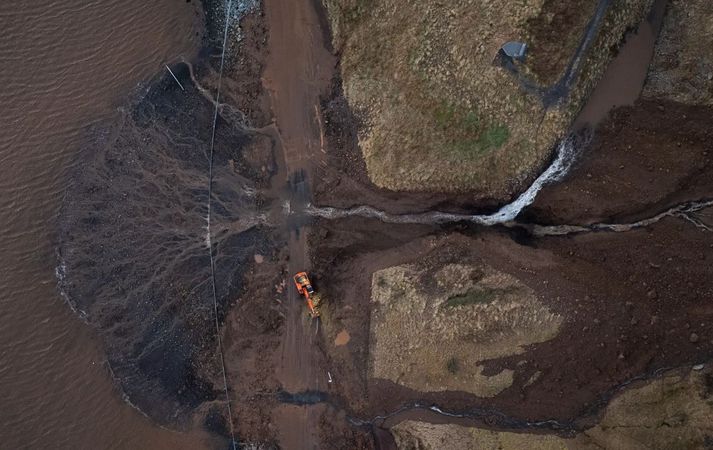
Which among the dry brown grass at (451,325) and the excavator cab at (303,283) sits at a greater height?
the excavator cab at (303,283)

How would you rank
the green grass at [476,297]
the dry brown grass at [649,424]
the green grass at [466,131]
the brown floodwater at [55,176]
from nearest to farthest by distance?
1. the dry brown grass at [649,424]
2. the green grass at [476,297]
3. the green grass at [466,131]
4. the brown floodwater at [55,176]

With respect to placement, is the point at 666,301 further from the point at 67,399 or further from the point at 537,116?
A: the point at 67,399

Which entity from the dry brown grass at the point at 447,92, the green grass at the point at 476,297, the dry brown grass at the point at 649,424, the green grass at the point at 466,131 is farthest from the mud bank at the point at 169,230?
the dry brown grass at the point at 649,424

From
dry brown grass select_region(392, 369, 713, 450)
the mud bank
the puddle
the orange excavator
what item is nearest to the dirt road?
the orange excavator

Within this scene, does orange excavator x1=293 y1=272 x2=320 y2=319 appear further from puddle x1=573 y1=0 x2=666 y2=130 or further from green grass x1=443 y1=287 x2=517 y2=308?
puddle x1=573 y1=0 x2=666 y2=130

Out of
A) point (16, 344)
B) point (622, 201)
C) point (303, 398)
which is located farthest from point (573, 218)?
point (16, 344)

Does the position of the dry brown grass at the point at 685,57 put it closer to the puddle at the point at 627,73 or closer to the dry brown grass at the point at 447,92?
the puddle at the point at 627,73
